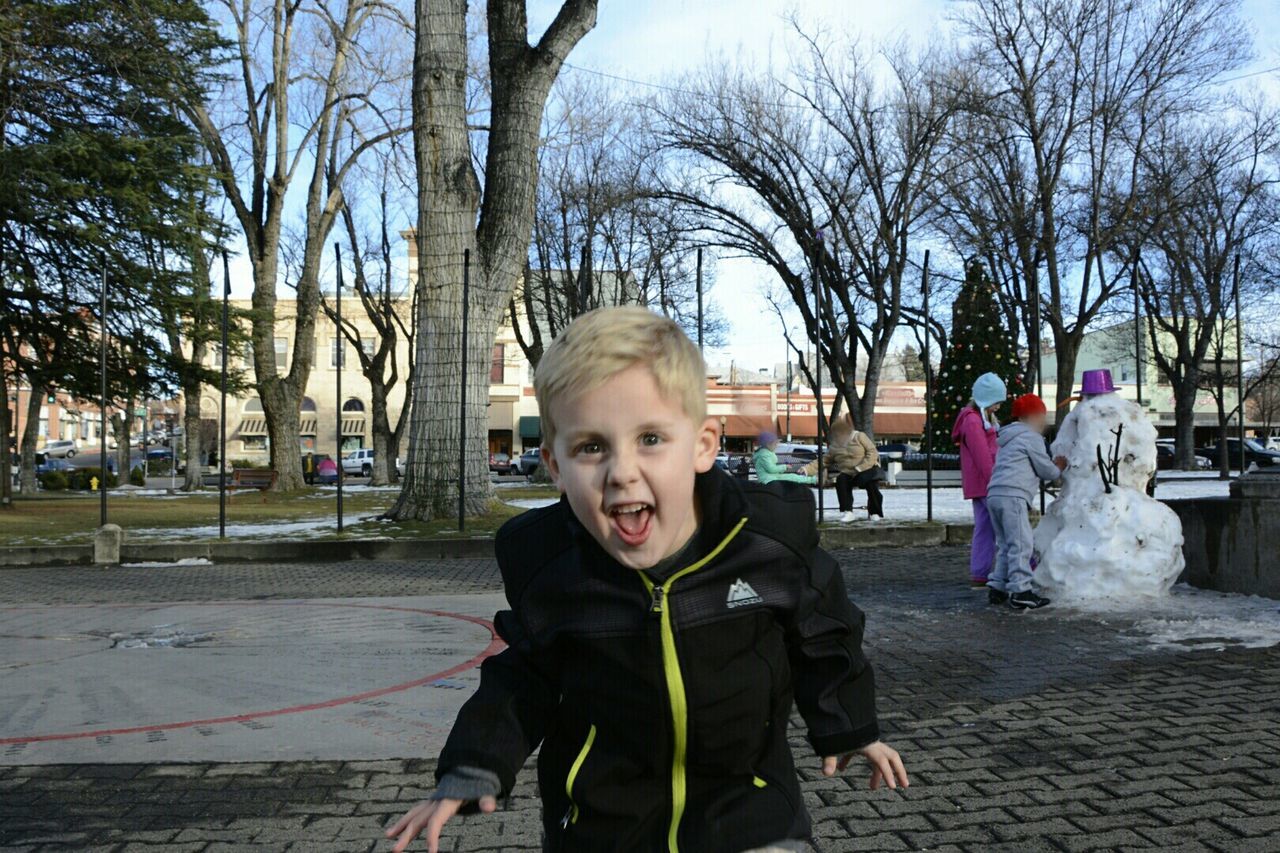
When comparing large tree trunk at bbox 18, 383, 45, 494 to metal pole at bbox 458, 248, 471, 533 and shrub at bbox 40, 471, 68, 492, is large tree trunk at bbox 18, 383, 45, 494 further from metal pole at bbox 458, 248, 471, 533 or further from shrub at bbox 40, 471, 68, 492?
metal pole at bbox 458, 248, 471, 533

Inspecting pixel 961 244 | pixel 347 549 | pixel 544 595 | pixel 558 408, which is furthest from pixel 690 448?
pixel 961 244

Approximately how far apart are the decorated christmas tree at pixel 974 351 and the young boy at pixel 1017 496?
89.2 feet

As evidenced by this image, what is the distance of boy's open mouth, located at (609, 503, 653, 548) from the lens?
198 cm

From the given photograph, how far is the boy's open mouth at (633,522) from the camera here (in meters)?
1.98

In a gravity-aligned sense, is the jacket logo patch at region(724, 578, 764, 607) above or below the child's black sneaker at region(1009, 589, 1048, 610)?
above

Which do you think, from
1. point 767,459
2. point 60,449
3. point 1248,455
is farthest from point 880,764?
point 60,449

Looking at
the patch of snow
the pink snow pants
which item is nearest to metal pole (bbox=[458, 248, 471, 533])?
the patch of snow

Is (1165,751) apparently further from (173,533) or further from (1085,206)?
(1085,206)

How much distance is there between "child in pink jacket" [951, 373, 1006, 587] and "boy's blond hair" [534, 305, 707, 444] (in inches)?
327

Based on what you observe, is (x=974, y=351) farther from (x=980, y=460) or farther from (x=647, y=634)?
(x=647, y=634)

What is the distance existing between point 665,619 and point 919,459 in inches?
1402

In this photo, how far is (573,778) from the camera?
2104 millimetres

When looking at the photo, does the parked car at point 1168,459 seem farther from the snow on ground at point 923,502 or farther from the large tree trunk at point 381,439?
the large tree trunk at point 381,439

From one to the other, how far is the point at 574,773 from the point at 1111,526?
25.9ft
